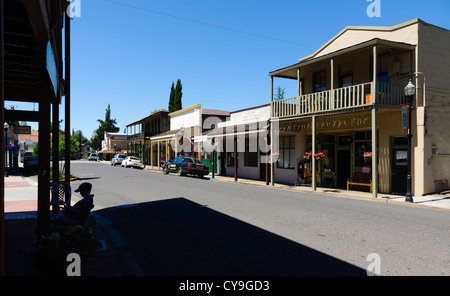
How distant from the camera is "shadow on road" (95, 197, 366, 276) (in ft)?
14.7

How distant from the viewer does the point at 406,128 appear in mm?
11945

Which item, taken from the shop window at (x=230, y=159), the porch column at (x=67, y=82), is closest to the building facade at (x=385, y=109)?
the shop window at (x=230, y=159)

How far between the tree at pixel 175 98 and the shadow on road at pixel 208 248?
50.7m

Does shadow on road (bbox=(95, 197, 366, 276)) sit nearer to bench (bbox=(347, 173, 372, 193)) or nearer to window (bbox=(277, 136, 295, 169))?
bench (bbox=(347, 173, 372, 193))

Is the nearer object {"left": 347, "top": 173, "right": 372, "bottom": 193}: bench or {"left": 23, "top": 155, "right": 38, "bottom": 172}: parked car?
{"left": 347, "top": 173, "right": 372, "bottom": 193}: bench

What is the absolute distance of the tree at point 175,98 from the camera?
58031mm

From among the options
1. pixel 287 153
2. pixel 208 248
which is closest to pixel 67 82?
pixel 208 248

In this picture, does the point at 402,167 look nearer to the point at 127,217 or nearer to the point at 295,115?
the point at 295,115

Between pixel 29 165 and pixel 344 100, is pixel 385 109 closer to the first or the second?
pixel 344 100

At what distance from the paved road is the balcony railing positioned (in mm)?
5070

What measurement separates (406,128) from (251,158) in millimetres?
12178

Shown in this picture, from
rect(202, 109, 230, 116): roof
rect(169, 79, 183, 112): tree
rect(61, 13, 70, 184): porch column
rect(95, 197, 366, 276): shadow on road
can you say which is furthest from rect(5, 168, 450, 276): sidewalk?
rect(169, 79, 183, 112): tree

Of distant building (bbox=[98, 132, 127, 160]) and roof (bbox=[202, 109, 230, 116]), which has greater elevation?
roof (bbox=[202, 109, 230, 116])

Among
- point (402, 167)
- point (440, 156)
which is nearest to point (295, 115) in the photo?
point (402, 167)
